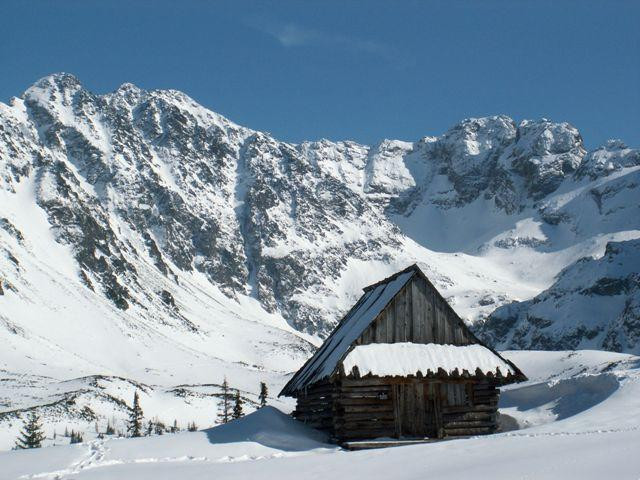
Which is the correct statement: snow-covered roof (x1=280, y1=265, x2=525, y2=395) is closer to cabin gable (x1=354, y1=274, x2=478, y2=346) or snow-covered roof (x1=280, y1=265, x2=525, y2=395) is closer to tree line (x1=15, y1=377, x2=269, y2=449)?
cabin gable (x1=354, y1=274, x2=478, y2=346)

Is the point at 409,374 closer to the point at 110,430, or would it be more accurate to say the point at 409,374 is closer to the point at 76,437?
the point at 76,437

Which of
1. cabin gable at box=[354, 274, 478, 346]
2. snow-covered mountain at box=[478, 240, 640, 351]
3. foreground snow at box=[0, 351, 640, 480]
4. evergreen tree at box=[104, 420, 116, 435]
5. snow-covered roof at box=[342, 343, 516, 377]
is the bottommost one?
foreground snow at box=[0, 351, 640, 480]

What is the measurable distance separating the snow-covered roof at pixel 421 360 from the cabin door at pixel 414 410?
113 cm

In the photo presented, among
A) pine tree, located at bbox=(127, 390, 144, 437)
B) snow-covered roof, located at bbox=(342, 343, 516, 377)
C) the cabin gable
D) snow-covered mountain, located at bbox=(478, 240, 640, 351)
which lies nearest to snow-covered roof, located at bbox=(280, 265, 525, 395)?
snow-covered roof, located at bbox=(342, 343, 516, 377)

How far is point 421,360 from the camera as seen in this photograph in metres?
24.8

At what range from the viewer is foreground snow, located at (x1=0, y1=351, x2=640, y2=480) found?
16.6 metres

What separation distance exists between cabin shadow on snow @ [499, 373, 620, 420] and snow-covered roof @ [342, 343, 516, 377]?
5.71 meters

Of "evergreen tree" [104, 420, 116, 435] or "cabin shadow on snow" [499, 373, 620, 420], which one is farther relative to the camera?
"evergreen tree" [104, 420, 116, 435]

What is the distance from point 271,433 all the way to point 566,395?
1339 cm

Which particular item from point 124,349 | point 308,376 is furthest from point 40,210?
point 308,376

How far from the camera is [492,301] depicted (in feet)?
653

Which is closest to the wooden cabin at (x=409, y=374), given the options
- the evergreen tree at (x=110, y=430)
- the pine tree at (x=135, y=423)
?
the pine tree at (x=135, y=423)

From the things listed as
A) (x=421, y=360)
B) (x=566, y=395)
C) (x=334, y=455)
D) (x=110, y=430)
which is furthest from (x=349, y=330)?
(x=110, y=430)

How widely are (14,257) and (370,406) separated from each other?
323 feet
